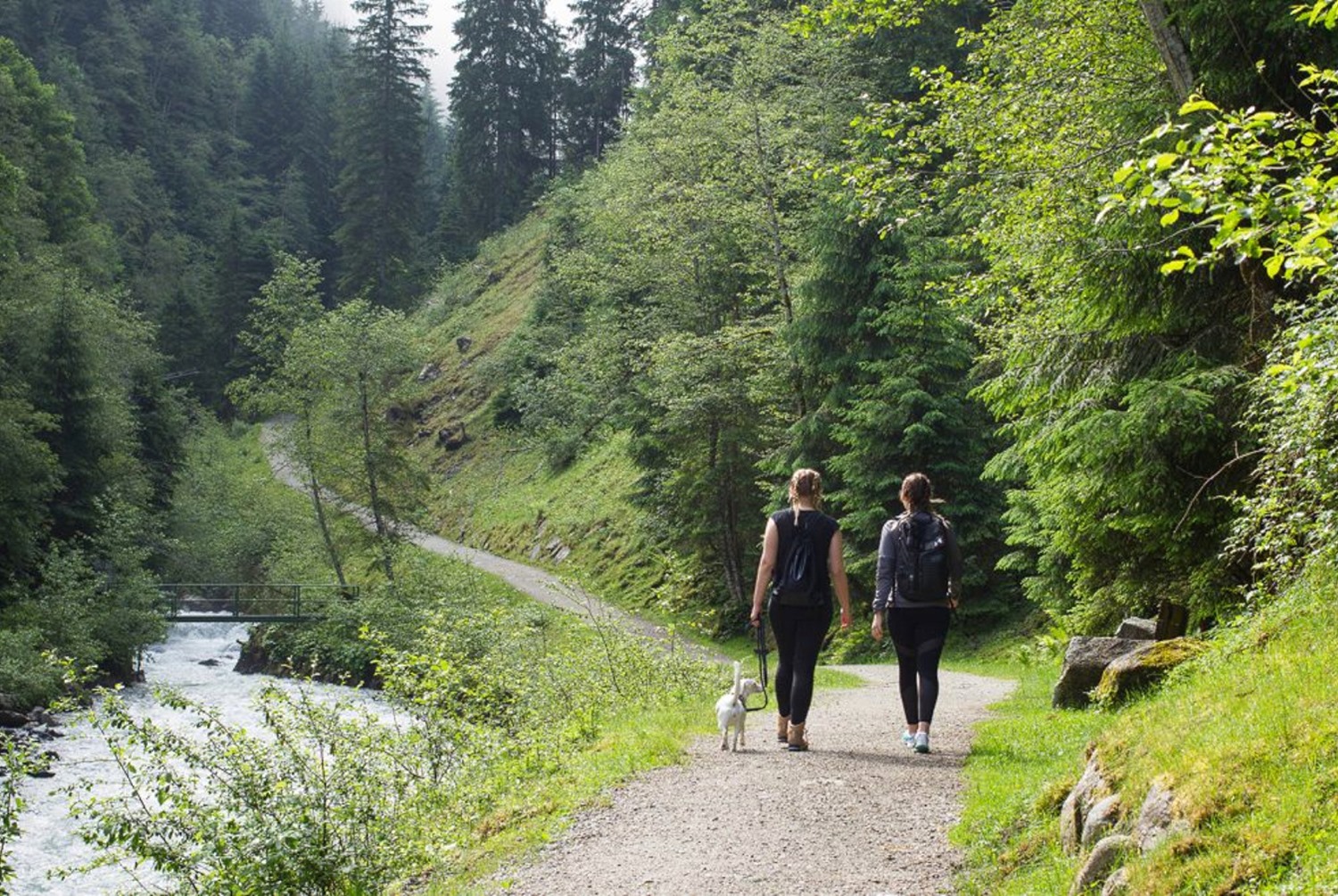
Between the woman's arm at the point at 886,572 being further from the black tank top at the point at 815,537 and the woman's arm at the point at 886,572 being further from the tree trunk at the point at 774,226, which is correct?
the tree trunk at the point at 774,226

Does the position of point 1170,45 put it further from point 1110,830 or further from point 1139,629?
point 1110,830

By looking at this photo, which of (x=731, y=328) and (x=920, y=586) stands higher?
(x=731, y=328)

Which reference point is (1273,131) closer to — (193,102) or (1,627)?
(1,627)

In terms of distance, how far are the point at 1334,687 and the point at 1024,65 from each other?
27.7 ft

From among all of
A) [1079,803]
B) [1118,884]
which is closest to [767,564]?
[1079,803]

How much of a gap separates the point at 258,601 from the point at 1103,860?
1119 inches

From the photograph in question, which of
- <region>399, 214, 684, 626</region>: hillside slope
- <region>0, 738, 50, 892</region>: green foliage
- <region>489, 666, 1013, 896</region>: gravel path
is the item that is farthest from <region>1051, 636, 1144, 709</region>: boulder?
<region>399, 214, 684, 626</region>: hillside slope

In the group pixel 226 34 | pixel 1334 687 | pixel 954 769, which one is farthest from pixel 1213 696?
pixel 226 34

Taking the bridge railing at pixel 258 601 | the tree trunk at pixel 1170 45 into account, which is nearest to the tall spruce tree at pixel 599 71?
the bridge railing at pixel 258 601

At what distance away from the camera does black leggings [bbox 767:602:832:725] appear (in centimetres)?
719

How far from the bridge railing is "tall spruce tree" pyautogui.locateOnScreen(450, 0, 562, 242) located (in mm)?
39492

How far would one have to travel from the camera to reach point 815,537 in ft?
23.6

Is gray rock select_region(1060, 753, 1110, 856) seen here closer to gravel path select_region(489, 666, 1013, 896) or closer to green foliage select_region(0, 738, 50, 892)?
gravel path select_region(489, 666, 1013, 896)

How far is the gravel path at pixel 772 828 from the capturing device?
498 centimetres
